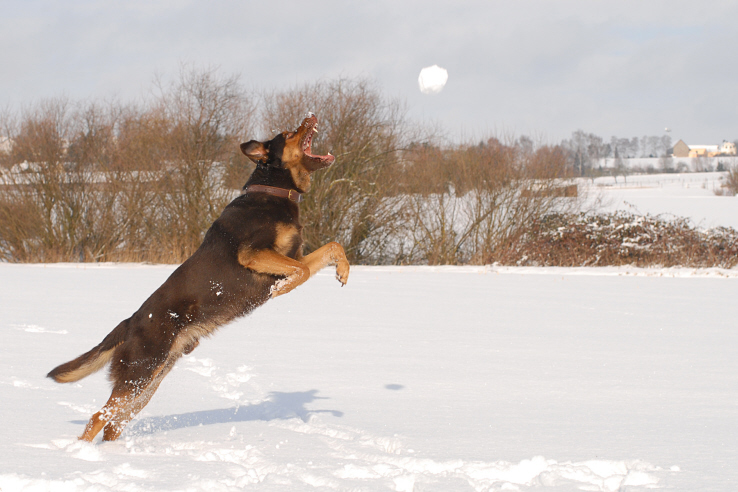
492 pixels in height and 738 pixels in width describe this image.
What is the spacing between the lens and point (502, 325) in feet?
26.0

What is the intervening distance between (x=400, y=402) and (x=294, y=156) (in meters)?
1.94

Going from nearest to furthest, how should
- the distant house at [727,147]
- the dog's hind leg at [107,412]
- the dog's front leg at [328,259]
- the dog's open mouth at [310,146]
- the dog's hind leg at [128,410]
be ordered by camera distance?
1. the dog's hind leg at [107,412]
2. the dog's hind leg at [128,410]
3. the dog's front leg at [328,259]
4. the dog's open mouth at [310,146]
5. the distant house at [727,147]

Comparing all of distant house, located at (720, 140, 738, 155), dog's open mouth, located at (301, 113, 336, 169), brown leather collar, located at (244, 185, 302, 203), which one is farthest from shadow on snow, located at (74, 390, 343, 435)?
distant house, located at (720, 140, 738, 155)

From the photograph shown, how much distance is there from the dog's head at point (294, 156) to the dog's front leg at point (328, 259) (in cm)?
49

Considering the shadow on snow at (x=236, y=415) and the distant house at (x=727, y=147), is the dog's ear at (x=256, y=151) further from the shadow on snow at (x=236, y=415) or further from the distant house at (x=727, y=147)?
Answer: the distant house at (x=727, y=147)

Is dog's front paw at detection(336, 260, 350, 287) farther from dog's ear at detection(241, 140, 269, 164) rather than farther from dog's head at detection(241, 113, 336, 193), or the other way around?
dog's ear at detection(241, 140, 269, 164)

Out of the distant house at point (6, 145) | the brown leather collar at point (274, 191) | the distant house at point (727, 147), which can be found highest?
the distant house at point (727, 147)

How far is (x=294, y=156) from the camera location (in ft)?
14.2

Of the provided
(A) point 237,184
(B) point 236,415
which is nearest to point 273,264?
(B) point 236,415

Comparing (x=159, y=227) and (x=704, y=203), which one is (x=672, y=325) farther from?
(x=704, y=203)

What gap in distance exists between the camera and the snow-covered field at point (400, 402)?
3119mm

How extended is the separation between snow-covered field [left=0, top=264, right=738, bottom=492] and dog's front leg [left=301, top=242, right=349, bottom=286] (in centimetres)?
99

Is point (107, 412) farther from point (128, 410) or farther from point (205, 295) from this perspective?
point (205, 295)

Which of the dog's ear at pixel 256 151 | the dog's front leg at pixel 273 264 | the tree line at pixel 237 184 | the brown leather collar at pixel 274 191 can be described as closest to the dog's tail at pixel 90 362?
the dog's front leg at pixel 273 264
